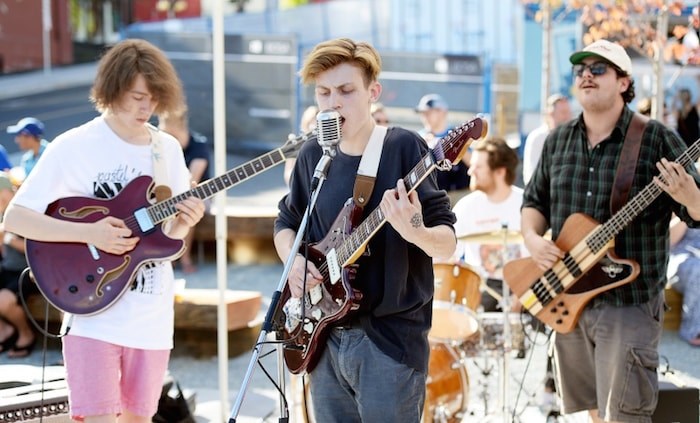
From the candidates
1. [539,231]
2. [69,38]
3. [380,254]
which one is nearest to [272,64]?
[539,231]

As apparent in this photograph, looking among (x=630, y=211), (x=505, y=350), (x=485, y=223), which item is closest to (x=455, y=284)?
(x=505, y=350)

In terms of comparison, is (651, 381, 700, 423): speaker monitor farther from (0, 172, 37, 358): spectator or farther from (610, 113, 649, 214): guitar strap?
(0, 172, 37, 358): spectator

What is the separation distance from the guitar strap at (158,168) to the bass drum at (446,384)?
197cm

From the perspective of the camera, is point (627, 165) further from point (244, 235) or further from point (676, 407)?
point (244, 235)

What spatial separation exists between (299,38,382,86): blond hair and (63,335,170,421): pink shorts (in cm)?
141

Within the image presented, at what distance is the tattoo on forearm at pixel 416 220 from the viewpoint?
3139mm

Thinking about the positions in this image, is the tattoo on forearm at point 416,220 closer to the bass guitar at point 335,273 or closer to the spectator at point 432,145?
the bass guitar at point 335,273

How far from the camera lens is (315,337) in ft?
11.3

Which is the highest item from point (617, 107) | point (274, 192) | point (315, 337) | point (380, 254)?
point (617, 107)

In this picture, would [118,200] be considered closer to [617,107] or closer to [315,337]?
[315,337]

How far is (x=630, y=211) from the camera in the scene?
429 cm

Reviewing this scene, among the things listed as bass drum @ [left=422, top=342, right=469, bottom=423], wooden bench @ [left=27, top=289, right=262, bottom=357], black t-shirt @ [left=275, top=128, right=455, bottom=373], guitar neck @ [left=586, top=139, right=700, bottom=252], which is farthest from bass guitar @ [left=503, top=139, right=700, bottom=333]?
wooden bench @ [left=27, top=289, right=262, bottom=357]

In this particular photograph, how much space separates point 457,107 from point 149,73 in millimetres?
11313

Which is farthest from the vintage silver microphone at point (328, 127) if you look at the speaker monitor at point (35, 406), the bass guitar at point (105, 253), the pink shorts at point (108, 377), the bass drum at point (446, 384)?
the bass drum at point (446, 384)
